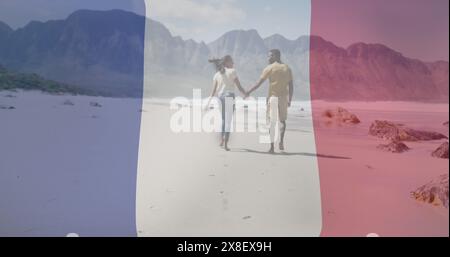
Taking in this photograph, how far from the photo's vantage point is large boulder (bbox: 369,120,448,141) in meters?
1.76

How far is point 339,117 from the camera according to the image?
1745 millimetres

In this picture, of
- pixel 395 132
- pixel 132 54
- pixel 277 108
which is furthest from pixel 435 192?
pixel 132 54

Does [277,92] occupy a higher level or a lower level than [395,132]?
higher

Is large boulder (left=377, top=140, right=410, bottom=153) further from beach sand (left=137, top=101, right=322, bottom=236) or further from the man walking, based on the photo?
the man walking

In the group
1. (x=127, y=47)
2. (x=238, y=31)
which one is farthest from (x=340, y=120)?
(x=127, y=47)

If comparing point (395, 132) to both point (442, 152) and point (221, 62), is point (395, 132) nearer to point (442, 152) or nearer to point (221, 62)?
point (442, 152)

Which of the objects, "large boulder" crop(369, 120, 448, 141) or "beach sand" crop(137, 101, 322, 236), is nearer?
"beach sand" crop(137, 101, 322, 236)

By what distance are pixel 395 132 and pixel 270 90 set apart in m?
0.65

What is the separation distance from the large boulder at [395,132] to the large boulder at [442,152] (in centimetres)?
7

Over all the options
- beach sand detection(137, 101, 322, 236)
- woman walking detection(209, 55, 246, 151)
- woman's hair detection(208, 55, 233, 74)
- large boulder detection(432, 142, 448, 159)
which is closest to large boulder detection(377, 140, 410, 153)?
large boulder detection(432, 142, 448, 159)

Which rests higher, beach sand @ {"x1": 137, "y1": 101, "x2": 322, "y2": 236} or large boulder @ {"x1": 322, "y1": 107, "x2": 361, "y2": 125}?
large boulder @ {"x1": 322, "y1": 107, "x2": 361, "y2": 125}

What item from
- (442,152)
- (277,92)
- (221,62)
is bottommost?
(442,152)
